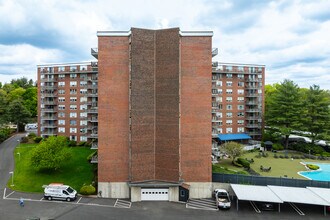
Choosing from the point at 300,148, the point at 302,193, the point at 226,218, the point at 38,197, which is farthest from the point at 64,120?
the point at 300,148

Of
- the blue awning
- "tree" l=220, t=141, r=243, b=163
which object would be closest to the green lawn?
"tree" l=220, t=141, r=243, b=163

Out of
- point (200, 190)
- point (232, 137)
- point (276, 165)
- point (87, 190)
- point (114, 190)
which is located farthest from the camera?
point (232, 137)

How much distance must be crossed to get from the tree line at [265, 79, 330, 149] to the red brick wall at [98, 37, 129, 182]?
1570 inches

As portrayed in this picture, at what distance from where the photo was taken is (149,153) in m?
29.0

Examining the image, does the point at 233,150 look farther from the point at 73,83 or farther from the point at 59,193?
the point at 73,83

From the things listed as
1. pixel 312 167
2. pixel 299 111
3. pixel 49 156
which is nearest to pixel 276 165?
pixel 312 167

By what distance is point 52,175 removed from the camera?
34.3 meters

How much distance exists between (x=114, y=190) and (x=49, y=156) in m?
12.7

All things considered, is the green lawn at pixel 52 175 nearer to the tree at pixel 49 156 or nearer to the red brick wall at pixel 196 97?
the tree at pixel 49 156

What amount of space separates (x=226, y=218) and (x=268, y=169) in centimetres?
1806

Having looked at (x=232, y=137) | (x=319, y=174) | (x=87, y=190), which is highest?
(x=232, y=137)

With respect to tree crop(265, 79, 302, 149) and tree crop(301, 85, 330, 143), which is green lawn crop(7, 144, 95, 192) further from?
tree crop(301, 85, 330, 143)

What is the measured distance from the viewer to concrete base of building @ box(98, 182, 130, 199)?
28.5 metres

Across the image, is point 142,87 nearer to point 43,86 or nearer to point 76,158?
point 76,158
